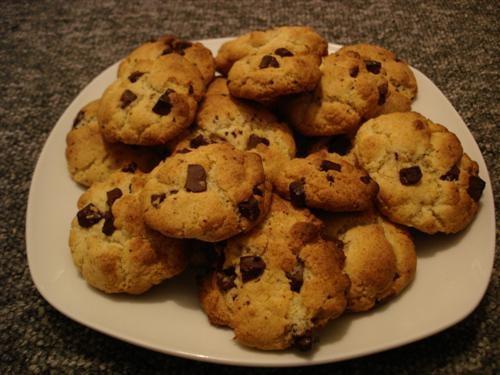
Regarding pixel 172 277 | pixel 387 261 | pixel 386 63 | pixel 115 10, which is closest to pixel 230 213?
pixel 172 277

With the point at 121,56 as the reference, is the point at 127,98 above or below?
above

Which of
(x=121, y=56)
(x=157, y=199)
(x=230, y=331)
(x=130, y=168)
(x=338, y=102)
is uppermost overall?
(x=338, y=102)

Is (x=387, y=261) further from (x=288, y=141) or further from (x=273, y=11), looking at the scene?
(x=273, y=11)

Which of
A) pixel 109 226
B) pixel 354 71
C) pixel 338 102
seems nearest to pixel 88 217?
pixel 109 226

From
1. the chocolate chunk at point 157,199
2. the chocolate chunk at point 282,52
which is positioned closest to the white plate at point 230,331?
the chocolate chunk at point 157,199

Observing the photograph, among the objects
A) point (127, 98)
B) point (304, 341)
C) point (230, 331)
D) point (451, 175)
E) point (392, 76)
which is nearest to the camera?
point (304, 341)

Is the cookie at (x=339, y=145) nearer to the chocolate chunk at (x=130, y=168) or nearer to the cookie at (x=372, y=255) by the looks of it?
the cookie at (x=372, y=255)

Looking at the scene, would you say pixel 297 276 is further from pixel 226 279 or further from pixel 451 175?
pixel 451 175
